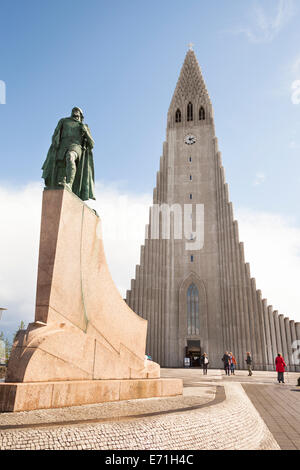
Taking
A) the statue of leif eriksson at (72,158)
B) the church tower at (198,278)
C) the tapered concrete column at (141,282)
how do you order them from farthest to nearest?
the tapered concrete column at (141,282) → the church tower at (198,278) → the statue of leif eriksson at (72,158)

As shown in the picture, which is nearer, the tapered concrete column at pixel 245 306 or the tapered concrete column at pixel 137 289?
the tapered concrete column at pixel 245 306

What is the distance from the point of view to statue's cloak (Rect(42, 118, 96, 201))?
260 inches

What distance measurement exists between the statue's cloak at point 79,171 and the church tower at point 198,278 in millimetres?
23030

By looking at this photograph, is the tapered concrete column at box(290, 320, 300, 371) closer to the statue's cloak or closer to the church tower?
the church tower

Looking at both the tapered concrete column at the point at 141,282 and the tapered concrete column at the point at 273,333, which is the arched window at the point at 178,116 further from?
the tapered concrete column at the point at 273,333

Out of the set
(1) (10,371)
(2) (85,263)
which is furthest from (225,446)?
(2) (85,263)

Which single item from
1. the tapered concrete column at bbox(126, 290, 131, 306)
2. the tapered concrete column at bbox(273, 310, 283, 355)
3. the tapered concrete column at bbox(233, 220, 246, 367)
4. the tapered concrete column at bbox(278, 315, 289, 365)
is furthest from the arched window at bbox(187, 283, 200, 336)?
the tapered concrete column at bbox(278, 315, 289, 365)

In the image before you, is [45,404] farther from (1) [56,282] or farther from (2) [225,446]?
(2) [225,446]

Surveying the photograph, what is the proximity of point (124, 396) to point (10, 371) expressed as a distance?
2.13 metres

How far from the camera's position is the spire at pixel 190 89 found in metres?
38.8

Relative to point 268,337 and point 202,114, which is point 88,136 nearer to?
point 268,337

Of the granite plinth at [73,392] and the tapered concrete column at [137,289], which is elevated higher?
the tapered concrete column at [137,289]

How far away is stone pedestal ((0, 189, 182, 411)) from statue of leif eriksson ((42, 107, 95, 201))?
775mm

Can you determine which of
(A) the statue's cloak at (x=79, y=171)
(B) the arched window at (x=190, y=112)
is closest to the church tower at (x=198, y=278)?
(B) the arched window at (x=190, y=112)
